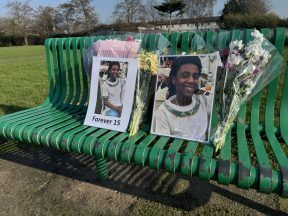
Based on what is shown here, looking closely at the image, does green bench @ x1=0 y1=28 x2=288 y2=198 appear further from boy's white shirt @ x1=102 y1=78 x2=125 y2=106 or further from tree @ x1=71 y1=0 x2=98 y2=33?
tree @ x1=71 y1=0 x2=98 y2=33

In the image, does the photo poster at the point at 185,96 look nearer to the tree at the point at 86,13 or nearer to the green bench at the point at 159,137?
the green bench at the point at 159,137

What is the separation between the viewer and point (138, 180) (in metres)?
2.88

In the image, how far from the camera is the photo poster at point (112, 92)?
2.50 m

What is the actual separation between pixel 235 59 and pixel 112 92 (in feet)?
3.35

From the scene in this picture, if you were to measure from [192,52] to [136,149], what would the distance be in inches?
34.4

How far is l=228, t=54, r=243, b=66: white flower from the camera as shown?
6.74ft

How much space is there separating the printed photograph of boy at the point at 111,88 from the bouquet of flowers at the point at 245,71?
82cm

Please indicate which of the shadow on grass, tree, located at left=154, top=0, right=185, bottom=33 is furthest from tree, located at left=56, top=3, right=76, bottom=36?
the shadow on grass

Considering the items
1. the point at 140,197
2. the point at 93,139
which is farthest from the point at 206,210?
the point at 93,139

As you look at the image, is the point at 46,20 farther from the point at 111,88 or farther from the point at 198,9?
the point at 111,88

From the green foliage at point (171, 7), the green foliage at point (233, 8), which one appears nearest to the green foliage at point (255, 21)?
the green foliage at point (233, 8)

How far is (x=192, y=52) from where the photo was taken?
2.41 m

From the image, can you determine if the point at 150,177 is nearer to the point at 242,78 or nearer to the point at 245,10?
the point at 242,78

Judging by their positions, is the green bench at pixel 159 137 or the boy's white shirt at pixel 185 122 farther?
the boy's white shirt at pixel 185 122
